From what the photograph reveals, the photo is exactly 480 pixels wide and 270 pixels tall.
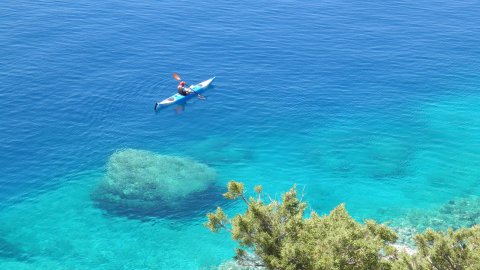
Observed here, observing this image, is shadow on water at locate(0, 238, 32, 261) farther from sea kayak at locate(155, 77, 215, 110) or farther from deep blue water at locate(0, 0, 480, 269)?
sea kayak at locate(155, 77, 215, 110)

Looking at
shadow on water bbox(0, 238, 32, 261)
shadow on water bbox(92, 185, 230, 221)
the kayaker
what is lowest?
shadow on water bbox(0, 238, 32, 261)

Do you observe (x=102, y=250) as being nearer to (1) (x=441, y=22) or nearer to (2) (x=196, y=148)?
(2) (x=196, y=148)

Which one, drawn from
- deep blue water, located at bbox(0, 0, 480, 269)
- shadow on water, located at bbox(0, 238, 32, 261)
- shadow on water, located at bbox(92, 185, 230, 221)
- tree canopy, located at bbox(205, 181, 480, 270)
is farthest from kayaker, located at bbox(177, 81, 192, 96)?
tree canopy, located at bbox(205, 181, 480, 270)

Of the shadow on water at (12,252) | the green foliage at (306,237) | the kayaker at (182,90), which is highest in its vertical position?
the kayaker at (182,90)

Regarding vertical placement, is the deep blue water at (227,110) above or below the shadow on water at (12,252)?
above

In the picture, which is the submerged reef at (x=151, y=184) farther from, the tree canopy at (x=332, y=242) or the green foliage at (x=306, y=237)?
the green foliage at (x=306, y=237)

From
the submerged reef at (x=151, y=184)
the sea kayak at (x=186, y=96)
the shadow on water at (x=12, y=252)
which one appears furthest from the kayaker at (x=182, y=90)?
the shadow on water at (x=12, y=252)

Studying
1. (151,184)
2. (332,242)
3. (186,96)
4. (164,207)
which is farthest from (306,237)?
(186,96)
